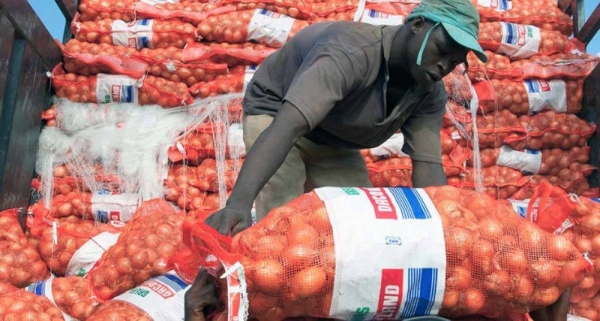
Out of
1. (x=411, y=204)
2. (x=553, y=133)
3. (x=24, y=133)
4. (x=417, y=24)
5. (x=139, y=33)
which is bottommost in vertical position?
(x=553, y=133)

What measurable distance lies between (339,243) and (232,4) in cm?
324

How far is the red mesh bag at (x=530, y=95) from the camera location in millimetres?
4188

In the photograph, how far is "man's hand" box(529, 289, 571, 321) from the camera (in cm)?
179

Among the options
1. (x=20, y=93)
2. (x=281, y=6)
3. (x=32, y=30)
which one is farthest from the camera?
(x=281, y=6)

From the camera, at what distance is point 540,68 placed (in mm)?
4297

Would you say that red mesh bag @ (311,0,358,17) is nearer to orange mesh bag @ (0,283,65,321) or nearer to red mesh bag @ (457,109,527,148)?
red mesh bag @ (457,109,527,148)

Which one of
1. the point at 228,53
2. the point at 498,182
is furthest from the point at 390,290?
the point at 228,53

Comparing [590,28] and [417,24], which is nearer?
[417,24]

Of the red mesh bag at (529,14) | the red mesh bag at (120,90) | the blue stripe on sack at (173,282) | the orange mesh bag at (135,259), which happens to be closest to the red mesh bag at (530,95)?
the red mesh bag at (529,14)

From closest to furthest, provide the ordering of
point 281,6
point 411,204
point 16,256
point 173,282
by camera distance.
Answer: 1. point 411,204
2. point 173,282
3. point 16,256
4. point 281,6

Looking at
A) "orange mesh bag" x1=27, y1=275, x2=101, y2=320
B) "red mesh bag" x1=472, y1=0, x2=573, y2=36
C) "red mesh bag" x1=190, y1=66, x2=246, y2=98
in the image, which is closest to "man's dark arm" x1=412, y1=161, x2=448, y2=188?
"orange mesh bag" x1=27, y1=275, x2=101, y2=320

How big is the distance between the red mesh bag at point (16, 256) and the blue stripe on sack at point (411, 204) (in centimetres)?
220

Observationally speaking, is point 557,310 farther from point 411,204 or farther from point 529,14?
point 529,14

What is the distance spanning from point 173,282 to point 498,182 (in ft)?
7.99
